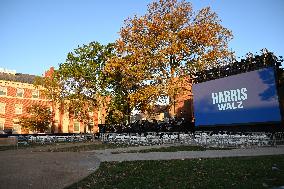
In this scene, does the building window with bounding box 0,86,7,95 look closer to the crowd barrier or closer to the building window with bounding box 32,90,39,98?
the building window with bounding box 32,90,39,98

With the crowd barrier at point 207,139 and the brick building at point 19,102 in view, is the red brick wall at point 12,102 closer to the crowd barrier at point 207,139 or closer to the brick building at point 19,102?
the brick building at point 19,102

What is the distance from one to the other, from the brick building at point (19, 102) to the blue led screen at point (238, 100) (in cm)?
2358

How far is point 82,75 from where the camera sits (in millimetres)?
34438

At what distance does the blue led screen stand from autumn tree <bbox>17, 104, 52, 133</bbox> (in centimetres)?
2973

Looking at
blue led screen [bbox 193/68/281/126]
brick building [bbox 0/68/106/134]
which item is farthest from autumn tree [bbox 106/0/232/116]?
brick building [bbox 0/68/106/134]

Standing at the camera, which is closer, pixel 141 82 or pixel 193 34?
pixel 193 34

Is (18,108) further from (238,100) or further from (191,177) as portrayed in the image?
(191,177)

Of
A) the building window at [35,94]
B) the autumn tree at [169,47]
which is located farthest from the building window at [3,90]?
the autumn tree at [169,47]

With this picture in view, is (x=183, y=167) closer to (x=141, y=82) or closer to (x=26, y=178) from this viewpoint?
(x=26, y=178)

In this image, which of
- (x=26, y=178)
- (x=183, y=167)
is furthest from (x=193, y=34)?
(x=26, y=178)

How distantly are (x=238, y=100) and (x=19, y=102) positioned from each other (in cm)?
4187

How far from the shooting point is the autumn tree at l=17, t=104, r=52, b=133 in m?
44.0

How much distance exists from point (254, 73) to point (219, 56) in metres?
9.18

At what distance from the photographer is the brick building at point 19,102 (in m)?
47.5
